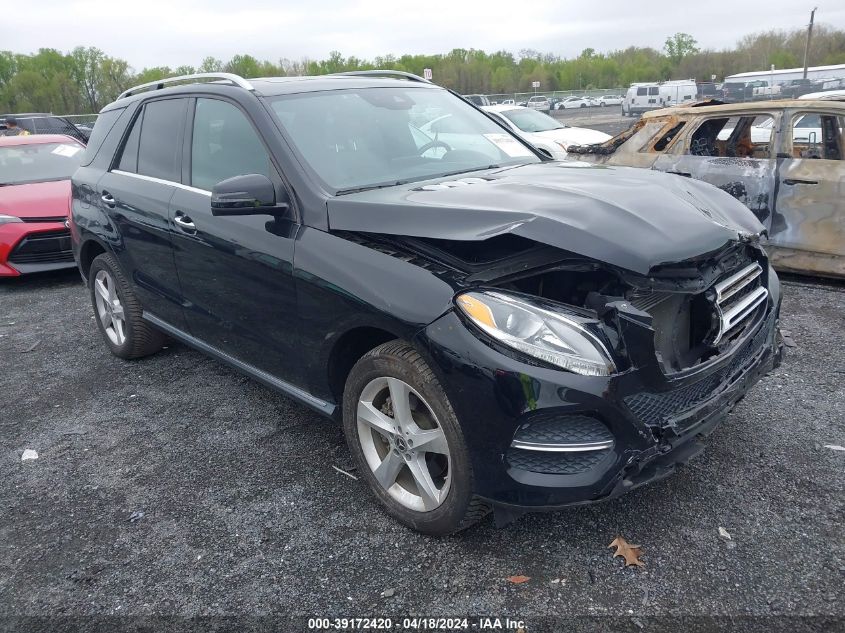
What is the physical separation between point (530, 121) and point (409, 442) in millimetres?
12891

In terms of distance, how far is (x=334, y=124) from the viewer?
11.7 feet

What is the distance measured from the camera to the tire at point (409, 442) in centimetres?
259

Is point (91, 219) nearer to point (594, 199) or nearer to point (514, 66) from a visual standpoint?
point (594, 199)

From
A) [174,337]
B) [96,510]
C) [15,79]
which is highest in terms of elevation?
[15,79]

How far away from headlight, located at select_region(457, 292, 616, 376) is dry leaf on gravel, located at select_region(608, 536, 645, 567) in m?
0.87

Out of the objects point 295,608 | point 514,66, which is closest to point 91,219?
point 295,608

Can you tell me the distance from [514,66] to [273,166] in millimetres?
129231

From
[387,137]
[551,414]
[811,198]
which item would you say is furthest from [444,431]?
[811,198]

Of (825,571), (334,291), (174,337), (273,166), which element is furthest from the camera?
(174,337)

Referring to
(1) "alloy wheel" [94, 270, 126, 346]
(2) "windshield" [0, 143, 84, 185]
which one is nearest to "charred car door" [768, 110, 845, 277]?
(1) "alloy wheel" [94, 270, 126, 346]

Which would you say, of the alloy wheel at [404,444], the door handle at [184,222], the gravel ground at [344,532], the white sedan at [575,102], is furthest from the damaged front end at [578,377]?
the white sedan at [575,102]

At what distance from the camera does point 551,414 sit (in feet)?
7.79

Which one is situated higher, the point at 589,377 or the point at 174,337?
the point at 589,377

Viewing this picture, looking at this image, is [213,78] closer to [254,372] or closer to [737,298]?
[254,372]
